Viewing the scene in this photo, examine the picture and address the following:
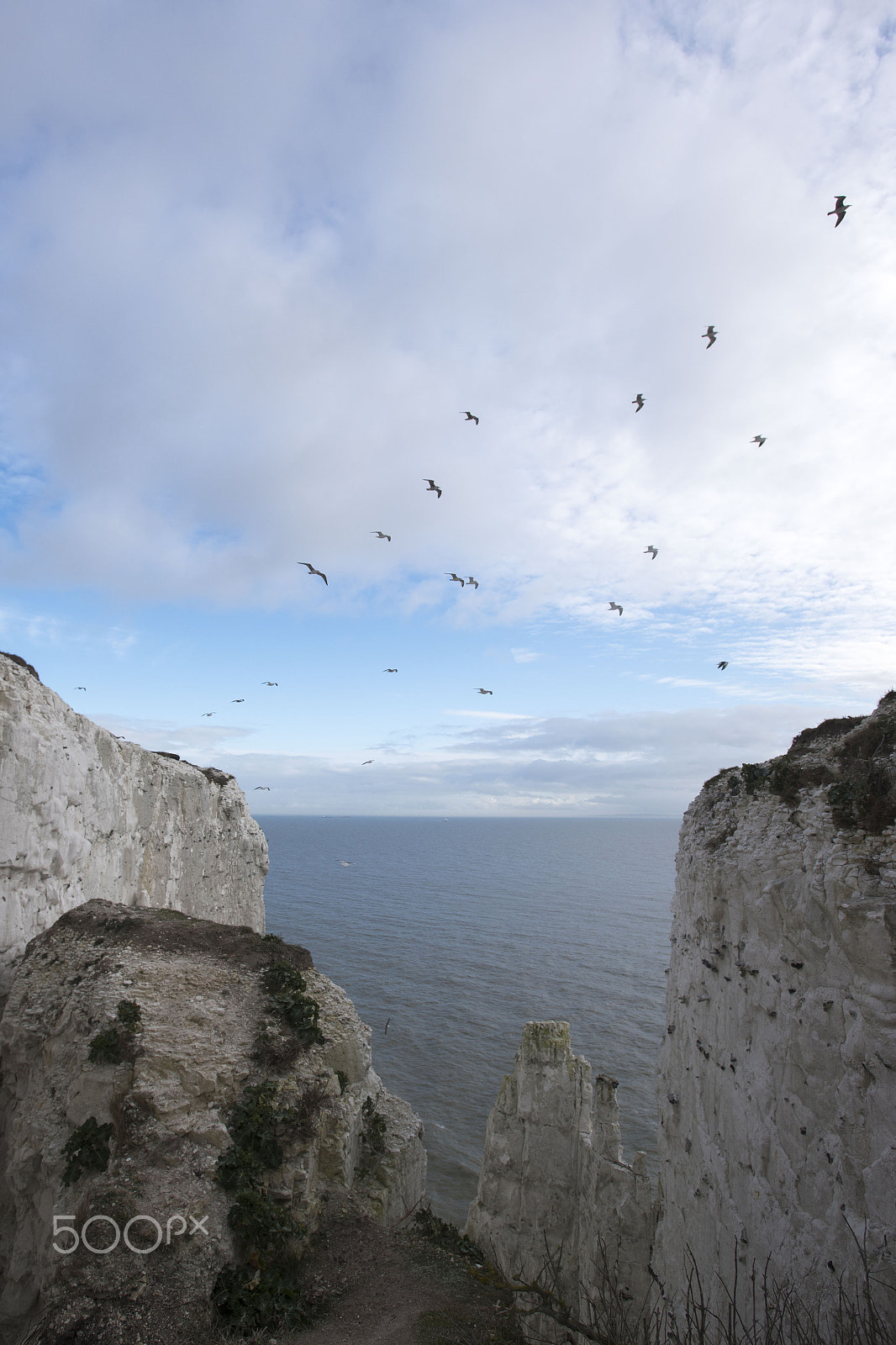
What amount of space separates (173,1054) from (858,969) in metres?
13.6

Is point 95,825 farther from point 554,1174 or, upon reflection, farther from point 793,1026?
point 793,1026

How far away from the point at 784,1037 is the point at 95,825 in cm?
2144

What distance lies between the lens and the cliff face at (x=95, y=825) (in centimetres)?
1684

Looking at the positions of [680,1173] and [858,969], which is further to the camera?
[680,1173]

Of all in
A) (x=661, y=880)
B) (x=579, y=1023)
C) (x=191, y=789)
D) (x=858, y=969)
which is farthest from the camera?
(x=661, y=880)

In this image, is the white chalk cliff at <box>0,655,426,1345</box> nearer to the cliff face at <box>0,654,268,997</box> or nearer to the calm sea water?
the cliff face at <box>0,654,268,997</box>

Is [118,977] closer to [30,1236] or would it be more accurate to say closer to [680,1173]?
[30,1236]

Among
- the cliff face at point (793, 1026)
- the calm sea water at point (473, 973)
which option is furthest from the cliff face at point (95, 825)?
the cliff face at point (793, 1026)

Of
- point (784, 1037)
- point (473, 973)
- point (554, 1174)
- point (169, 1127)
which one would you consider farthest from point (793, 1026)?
point (473, 973)

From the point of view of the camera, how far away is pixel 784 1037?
10.6 m

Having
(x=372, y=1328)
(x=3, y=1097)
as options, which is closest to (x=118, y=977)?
(x=3, y=1097)

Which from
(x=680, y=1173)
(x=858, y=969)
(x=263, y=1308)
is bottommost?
(x=263, y=1308)

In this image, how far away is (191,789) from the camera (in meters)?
32.0

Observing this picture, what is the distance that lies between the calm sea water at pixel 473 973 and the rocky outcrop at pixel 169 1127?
16151mm
